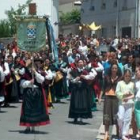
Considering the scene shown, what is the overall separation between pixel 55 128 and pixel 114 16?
3760 cm

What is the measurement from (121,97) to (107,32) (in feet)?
135

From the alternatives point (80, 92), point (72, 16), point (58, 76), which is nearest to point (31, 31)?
point (80, 92)

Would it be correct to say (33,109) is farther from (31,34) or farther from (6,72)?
(6,72)

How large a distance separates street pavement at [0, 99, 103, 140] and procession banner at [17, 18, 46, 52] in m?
1.90

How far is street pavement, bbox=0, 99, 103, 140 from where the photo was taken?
13.7 m

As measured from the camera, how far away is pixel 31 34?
14586mm

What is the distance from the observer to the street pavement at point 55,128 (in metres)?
13.7

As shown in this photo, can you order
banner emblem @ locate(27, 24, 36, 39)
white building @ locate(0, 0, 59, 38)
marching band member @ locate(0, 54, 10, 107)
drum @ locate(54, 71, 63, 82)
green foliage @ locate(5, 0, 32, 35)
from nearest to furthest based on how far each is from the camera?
banner emblem @ locate(27, 24, 36, 39), marching band member @ locate(0, 54, 10, 107), drum @ locate(54, 71, 63, 82), green foliage @ locate(5, 0, 32, 35), white building @ locate(0, 0, 59, 38)

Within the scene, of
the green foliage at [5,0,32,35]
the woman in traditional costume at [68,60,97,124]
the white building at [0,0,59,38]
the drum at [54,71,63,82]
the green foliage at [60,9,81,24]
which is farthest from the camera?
the green foliage at [60,9,81,24]

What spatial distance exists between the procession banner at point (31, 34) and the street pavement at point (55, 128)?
1897 millimetres

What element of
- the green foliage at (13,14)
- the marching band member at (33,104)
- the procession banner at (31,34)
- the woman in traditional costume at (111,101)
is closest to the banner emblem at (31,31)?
the procession banner at (31,34)

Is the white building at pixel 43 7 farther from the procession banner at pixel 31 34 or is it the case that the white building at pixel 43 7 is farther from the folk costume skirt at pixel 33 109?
the folk costume skirt at pixel 33 109

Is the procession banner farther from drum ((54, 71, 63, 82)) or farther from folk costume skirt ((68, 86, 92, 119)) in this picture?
drum ((54, 71, 63, 82))

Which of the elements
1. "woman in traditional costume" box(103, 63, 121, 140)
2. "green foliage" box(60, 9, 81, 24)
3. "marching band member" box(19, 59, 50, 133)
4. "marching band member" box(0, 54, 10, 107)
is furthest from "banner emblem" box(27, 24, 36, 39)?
"green foliage" box(60, 9, 81, 24)
